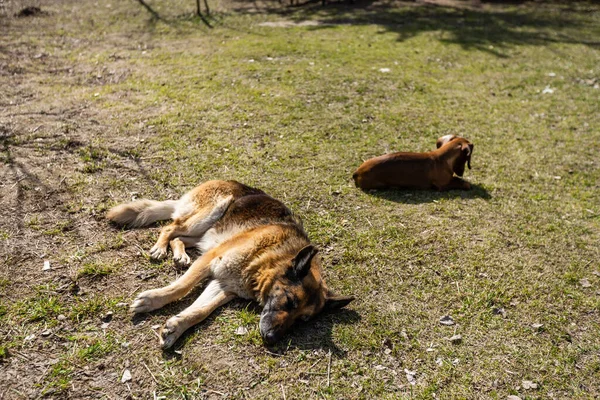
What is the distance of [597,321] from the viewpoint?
165 inches

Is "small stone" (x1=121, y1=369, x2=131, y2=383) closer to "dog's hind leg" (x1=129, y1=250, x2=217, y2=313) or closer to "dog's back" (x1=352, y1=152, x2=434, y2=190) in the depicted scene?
"dog's hind leg" (x1=129, y1=250, x2=217, y2=313)

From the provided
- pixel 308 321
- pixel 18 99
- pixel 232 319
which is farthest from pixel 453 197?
pixel 18 99

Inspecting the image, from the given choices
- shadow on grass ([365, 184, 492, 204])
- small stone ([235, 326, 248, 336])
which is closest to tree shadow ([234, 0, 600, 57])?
shadow on grass ([365, 184, 492, 204])

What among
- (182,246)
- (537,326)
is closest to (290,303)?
(182,246)

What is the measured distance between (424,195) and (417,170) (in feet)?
1.15

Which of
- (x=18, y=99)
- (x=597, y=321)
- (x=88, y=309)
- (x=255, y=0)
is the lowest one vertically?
(x=597, y=321)

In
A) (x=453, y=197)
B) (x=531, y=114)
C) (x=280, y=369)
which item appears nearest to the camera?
(x=280, y=369)

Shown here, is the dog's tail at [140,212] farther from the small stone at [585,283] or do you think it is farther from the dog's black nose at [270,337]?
the small stone at [585,283]

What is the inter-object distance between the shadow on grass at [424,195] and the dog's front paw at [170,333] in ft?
10.5

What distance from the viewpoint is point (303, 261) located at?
3.62 meters

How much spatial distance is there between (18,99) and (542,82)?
10460 millimetres

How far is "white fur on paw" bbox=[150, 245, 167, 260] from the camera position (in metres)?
4.30

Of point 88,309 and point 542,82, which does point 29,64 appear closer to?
point 88,309

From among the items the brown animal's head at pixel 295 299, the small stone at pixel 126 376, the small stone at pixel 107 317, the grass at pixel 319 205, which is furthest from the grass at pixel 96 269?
the brown animal's head at pixel 295 299
